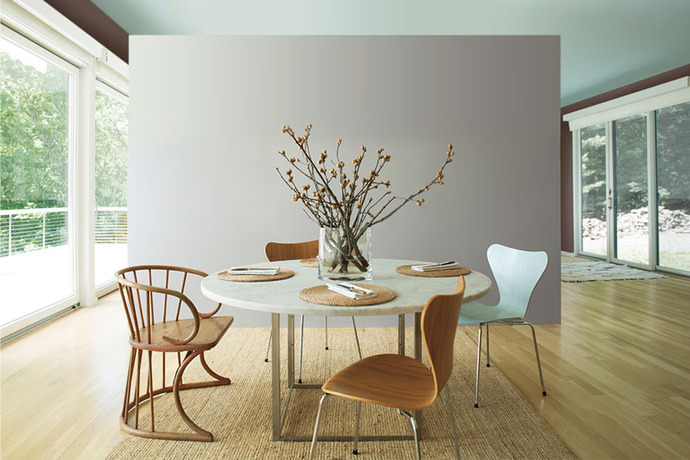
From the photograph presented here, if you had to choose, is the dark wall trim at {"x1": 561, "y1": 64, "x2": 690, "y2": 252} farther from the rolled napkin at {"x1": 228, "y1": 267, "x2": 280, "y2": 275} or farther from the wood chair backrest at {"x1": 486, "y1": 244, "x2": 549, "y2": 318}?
the rolled napkin at {"x1": 228, "y1": 267, "x2": 280, "y2": 275}

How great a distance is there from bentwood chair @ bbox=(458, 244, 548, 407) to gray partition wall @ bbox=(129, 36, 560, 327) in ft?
3.64

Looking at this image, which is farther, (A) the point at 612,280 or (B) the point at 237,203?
(A) the point at 612,280

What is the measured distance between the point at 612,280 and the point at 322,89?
4.59 m

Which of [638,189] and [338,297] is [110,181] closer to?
[338,297]

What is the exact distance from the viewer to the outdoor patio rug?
5867 mm

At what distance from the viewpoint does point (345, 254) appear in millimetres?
1939

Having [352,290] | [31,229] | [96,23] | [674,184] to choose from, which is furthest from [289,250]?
[674,184]

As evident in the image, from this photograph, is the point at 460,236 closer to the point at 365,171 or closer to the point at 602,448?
→ the point at 365,171

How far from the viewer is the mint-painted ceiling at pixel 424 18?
4141 millimetres

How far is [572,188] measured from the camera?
8211 millimetres

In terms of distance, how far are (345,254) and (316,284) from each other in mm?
182

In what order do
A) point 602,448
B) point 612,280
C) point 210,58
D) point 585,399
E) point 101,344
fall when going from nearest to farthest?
1. point 602,448
2. point 585,399
3. point 101,344
4. point 210,58
5. point 612,280

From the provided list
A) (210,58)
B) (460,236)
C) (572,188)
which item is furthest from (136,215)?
(572,188)

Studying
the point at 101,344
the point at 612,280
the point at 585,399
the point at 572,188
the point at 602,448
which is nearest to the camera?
the point at 602,448
